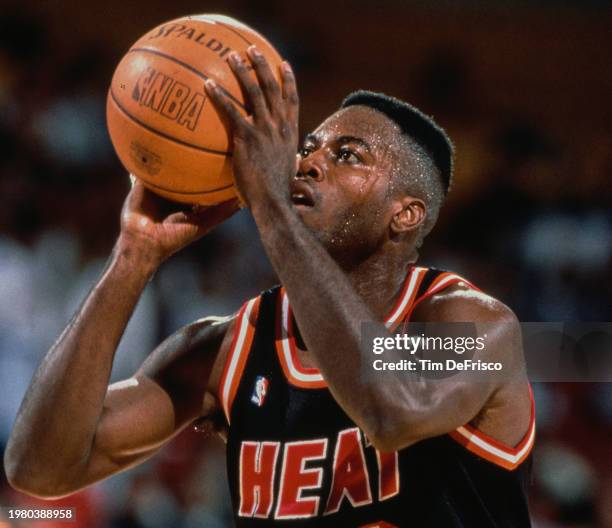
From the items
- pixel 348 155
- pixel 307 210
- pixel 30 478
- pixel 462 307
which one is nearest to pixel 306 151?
pixel 348 155

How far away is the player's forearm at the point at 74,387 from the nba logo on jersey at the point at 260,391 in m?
0.52

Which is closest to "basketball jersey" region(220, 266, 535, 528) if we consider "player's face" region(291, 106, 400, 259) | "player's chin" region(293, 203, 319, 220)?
"player's face" region(291, 106, 400, 259)

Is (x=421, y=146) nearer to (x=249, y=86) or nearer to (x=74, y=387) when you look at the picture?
(x=249, y=86)

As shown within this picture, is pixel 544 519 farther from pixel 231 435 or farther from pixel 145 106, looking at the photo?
pixel 145 106

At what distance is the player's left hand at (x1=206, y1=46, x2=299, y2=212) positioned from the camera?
2.91m

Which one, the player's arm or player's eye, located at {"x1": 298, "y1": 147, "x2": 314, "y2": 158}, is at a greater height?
player's eye, located at {"x1": 298, "y1": 147, "x2": 314, "y2": 158}

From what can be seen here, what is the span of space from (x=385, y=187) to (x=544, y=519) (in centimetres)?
350

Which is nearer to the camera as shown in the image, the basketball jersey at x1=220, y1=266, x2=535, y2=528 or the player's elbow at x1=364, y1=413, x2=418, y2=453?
the player's elbow at x1=364, y1=413, x2=418, y2=453

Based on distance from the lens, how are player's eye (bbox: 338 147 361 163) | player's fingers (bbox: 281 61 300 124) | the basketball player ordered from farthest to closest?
player's eye (bbox: 338 147 361 163), player's fingers (bbox: 281 61 300 124), the basketball player

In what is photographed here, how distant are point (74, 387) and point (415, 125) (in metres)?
1.56

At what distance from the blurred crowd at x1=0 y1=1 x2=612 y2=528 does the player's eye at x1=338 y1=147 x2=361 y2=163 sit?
→ 2.88 m

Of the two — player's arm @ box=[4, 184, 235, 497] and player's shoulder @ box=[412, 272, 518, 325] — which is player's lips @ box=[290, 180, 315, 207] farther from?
player's shoulder @ box=[412, 272, 518, 325]

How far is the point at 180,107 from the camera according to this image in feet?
9.64

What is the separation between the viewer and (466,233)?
26.1 feet
